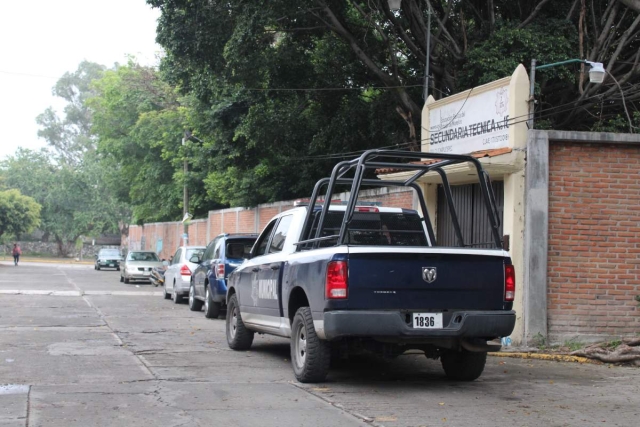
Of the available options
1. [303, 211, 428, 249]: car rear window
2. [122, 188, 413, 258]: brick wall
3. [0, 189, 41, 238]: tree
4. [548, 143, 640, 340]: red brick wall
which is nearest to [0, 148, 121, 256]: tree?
[0, 189, 41, 238]: tree

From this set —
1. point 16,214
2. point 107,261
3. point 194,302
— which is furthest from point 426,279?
point 16,214

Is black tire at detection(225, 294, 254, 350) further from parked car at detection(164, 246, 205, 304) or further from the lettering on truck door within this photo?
parked car at detection(164, 246, 205, 304)

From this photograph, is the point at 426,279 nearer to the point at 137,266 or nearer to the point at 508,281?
the point at 508,281

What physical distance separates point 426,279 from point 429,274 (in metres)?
0.06

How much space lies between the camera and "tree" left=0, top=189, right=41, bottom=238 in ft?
204

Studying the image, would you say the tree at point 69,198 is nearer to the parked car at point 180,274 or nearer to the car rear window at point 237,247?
the parked car at point 180,274

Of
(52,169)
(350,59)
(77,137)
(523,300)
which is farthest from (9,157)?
(523,300)

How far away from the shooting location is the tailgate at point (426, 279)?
8.17 metres

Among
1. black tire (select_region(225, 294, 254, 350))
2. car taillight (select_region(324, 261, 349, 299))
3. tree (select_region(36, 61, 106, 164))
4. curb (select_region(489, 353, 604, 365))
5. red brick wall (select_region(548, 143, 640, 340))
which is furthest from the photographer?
tree (select_region(36, 61, 106, 164))

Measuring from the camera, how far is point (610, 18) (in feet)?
68.5

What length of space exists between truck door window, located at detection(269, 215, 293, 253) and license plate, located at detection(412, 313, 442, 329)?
2656mm

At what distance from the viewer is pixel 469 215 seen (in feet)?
49.4

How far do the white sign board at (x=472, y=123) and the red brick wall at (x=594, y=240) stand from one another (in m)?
1.55

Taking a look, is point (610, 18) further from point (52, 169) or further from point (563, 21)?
point (52, 169)
